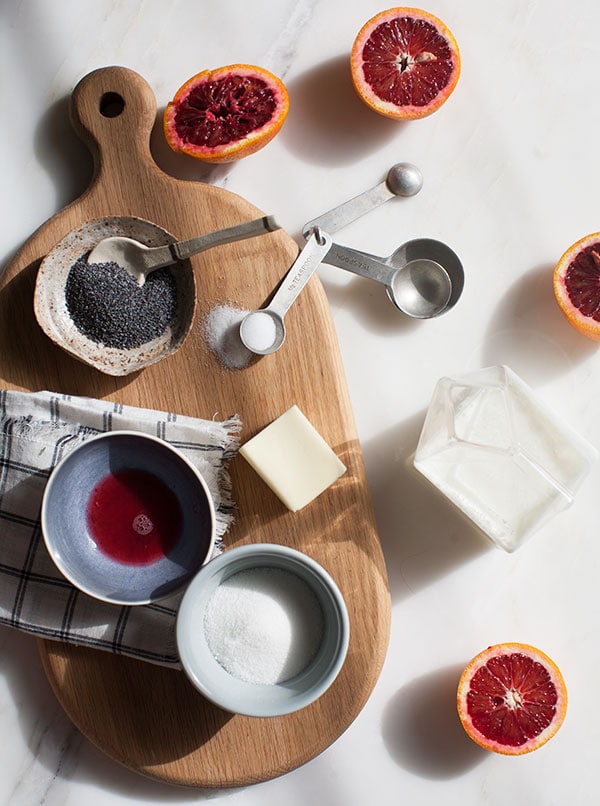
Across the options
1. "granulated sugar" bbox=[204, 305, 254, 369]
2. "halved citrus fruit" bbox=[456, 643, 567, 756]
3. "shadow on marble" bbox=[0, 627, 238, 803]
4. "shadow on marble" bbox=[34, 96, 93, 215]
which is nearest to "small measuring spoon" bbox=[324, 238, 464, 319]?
"granulated sugar" bbox=[204, 305, 254, 369]

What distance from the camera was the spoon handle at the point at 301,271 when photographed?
1.49 meters

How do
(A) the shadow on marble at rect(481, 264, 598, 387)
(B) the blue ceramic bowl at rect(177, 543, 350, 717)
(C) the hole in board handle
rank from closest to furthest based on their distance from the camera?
1. (B) the blue ceramic bowl at rect(177, 543, 350, 717)
2. (C) the hole in board handle
3. (A) the shadow on marble at rect(481, 264, 598, 387)

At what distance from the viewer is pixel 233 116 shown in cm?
153

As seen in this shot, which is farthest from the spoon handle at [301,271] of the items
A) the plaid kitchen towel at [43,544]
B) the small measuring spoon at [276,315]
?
the plaid kitchen towel at [43,544]

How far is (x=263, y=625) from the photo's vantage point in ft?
4.49

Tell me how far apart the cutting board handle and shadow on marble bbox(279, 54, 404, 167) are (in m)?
0.31

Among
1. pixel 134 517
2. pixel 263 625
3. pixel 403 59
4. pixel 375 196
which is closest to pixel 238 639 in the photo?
pixel 263 625

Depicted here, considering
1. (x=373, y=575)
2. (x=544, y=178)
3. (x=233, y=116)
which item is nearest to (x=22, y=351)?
(x=233, y=116)

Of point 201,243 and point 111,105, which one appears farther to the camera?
point 111,105

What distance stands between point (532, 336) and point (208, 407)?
26.8 inches

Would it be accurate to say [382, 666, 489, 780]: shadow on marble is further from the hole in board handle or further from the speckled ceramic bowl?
the hole in board handle

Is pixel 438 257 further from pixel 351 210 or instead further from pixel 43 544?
pixel 43 544

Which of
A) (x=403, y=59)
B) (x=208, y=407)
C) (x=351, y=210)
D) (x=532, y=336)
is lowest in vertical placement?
(x=208, y=407)

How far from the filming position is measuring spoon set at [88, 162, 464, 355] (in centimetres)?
147
